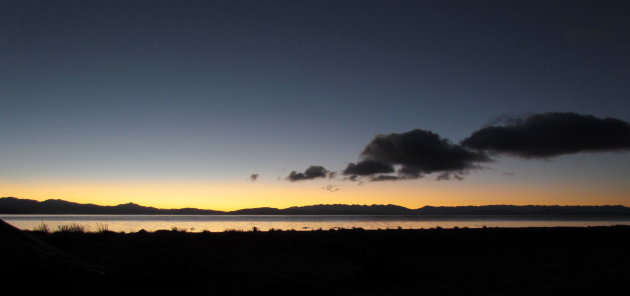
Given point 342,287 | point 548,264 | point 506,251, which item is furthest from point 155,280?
point 506,251

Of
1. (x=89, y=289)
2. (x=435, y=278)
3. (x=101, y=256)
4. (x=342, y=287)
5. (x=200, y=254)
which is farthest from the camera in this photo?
(x=200, y=254)

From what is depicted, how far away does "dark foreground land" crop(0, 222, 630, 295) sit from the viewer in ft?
27.9

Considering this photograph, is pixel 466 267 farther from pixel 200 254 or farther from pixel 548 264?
pixel 200 254

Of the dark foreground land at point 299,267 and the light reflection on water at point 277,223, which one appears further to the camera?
the light reflection on water at point 277,223

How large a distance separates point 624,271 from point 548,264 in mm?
2303

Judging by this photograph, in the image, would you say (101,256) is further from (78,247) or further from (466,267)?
(466,267)

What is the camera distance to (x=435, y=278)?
36.1ft

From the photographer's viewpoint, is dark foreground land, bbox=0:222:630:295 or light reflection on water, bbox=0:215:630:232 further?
light reflection on water, bbox=0:215:630:232

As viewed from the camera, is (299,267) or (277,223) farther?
(277,223)

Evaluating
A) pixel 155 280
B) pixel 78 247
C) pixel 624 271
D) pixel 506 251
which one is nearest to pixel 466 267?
pixel 624 271

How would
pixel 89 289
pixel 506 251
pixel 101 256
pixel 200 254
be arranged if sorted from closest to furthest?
pixel 89 289
pixel 101 256
pixel 200 254
pixel 506 251

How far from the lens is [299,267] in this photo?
13.3 meters

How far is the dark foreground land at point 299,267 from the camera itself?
8508 mm

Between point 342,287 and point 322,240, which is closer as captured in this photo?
point 342,287
